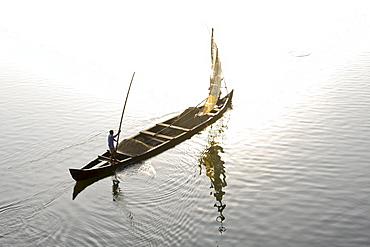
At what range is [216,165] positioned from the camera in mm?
20859

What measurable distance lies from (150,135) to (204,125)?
367 centimetres

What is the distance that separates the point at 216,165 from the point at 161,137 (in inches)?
160

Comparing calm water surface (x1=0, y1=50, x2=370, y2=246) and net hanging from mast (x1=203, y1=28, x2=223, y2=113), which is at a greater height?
net hanging from mast (x1=203, y1=28, x2=223, y2=113)

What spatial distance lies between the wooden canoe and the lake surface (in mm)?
547

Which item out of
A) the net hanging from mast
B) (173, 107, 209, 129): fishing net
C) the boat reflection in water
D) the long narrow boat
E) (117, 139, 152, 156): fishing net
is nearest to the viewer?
the boat reflection in water

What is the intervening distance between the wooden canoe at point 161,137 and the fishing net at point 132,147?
115 millimetres

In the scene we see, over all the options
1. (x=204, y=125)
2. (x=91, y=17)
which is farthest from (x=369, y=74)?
(x=91, y=17)

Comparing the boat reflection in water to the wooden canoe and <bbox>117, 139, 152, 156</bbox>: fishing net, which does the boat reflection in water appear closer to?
the wooden canoe

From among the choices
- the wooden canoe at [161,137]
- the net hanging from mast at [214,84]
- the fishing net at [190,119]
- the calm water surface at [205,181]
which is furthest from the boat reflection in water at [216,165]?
the net hanging from mast at [214,84]

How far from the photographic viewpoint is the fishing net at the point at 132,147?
2092cm

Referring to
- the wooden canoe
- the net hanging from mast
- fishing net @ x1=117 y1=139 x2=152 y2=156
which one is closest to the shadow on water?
the wooden canoe

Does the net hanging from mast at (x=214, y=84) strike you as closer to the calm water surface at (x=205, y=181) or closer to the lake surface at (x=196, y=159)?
the calm water surface at (x=205, y=181)

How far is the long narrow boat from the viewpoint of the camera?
19438 mm

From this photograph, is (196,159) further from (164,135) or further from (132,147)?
(132,147)
